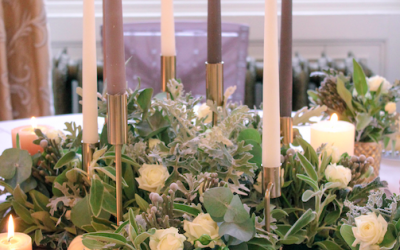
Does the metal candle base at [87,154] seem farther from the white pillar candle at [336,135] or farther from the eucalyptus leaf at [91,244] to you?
the white pillar candle at [336,135]

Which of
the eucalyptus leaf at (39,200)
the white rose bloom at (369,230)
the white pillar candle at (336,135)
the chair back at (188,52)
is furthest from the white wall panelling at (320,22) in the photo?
the white rose bloom at (369,230)

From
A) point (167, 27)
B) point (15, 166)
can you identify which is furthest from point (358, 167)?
point (15, 166)

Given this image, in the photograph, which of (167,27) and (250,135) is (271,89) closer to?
(250,135)

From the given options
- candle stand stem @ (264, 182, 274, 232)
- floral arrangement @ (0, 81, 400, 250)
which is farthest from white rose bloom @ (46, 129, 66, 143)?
candle stand stem @ (264, 182, 274, 232)

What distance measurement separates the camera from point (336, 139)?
695 mm

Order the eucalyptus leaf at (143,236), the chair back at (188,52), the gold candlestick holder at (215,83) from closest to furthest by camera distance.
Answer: the eucalyptus leaf at (143,236) < the gold candlestick holder at (215,83) < the chair back at (188,52)

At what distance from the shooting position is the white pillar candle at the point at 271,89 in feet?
1.31

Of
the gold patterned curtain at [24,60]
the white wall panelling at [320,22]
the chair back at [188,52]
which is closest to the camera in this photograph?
the chair back at [188,52]

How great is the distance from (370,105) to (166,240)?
598 mm

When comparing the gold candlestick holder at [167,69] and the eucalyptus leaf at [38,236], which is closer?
the eucalyptus leaf at [38,236]

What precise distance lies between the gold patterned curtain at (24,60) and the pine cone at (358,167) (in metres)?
1.65

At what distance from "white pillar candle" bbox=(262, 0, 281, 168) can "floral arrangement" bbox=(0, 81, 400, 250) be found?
1.7 inches

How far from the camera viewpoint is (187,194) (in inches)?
17.3

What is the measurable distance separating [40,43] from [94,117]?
152 cm
